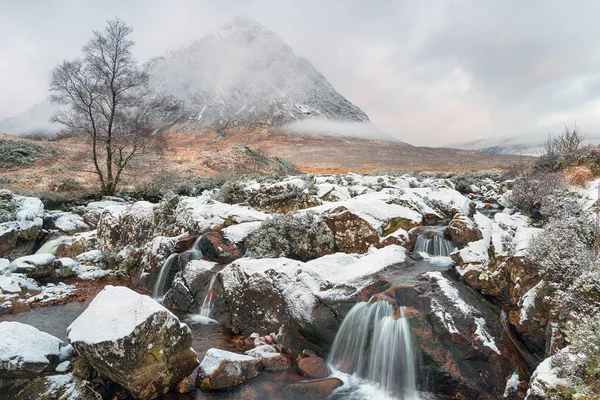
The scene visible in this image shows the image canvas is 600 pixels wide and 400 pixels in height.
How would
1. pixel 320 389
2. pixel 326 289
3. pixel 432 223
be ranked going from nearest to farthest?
pixel 320 389
pixel 326 289
pixel 432 223

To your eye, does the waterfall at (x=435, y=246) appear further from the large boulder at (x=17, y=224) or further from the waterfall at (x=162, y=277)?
the large boulder at (x=17, y=224)

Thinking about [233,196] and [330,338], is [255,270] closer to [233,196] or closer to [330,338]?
[330,338]

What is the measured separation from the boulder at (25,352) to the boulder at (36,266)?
23.0 ft

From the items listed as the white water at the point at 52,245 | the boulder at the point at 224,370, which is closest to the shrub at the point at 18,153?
the white water at the point at 52,245

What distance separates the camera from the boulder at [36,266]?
11680 millimetres

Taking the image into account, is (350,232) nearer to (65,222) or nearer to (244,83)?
(65,222)

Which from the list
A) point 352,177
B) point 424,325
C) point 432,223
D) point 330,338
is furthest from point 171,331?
point 352,177

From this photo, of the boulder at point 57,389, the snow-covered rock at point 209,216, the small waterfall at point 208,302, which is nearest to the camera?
the boulder at point 57,389

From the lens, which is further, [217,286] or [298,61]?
[298,61]

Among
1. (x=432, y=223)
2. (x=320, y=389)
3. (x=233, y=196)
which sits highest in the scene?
(x=233, y=196)

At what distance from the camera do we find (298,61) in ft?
552

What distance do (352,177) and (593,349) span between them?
16.5m

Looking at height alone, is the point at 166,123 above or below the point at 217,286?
above

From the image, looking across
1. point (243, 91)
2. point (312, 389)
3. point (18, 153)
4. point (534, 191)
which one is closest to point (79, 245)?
point (312, 389)
